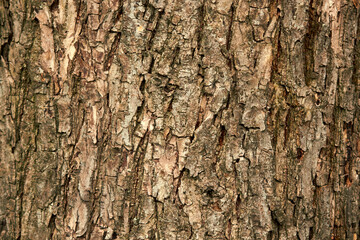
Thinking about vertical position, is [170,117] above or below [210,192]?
above

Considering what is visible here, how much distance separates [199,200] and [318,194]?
573mm

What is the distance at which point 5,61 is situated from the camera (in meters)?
1.75

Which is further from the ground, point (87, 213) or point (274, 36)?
point (274, 36)

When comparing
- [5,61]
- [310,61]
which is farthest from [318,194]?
[5,61]

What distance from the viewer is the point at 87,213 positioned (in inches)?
63.6

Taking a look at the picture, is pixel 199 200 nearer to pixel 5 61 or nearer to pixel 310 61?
pixel 310 61

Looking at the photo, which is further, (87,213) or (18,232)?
(18,232)

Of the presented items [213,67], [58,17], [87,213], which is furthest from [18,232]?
[213,67]

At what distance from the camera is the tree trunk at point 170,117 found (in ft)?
5.08

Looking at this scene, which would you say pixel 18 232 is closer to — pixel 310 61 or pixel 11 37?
pixel 11 37

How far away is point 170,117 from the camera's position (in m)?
1.55

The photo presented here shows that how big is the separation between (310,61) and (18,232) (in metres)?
1.52

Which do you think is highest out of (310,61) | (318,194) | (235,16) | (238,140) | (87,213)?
(235,16)

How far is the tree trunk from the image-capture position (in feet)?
5.08
